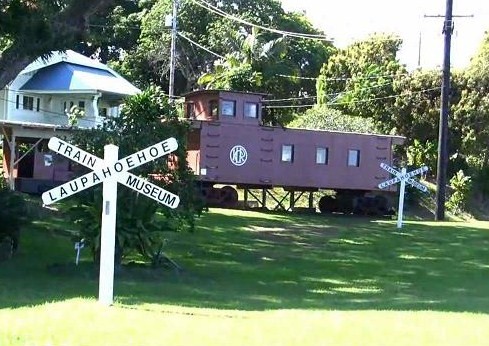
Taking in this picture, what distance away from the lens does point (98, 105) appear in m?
45.8

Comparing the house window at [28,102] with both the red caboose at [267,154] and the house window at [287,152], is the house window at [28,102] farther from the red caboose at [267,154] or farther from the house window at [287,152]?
the house window at [287,152]

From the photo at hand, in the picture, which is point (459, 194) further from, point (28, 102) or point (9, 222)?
point (9, 222)

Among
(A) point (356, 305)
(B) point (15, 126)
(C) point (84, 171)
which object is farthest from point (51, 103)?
(A) point (356, 305)

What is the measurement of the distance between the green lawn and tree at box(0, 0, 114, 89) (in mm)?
4045

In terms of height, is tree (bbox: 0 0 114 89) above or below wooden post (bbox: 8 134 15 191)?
above

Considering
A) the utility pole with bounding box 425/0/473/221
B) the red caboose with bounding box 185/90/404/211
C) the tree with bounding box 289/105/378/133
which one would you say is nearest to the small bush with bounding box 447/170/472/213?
the tree with bounding box 289/105/378/133

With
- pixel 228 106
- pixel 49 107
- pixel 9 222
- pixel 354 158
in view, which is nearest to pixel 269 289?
pixel 9 222

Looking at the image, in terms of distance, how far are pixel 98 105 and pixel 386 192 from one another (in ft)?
56.5

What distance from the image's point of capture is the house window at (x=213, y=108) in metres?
33.5

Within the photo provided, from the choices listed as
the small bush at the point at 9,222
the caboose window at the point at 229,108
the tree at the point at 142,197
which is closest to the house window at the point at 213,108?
the caboose window at the point at 229,108

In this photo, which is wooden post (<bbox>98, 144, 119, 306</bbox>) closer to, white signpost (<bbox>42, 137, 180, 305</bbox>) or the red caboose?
white signpost (<bbox>42, 137, 180, 305</bbox>)

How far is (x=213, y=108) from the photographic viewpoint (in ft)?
111

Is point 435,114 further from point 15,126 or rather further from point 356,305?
point 356,305

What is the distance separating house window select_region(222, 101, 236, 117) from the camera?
33.4 metres
